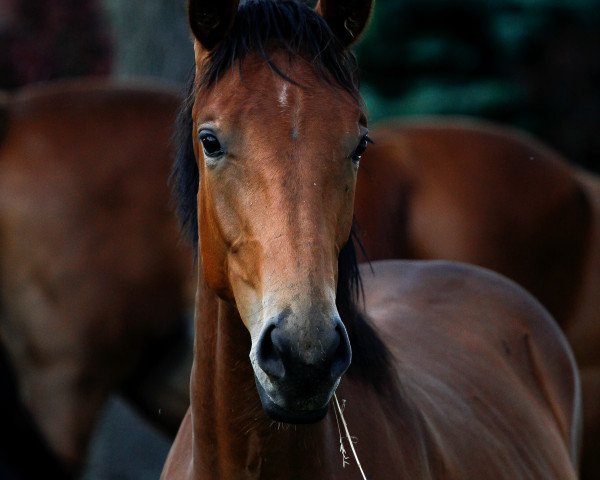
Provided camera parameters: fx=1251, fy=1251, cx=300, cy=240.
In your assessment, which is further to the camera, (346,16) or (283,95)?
(346,16)

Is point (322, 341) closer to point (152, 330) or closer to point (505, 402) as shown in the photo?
point (505, 402)

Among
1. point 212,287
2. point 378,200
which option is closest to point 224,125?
point 212,287

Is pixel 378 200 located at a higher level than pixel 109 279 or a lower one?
higher

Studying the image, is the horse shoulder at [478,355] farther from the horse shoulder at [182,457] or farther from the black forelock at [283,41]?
the black forelock at [283,41]

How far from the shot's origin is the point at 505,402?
3883 millimetres

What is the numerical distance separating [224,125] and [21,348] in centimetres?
352

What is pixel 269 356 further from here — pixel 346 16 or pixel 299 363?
pixel 346 16

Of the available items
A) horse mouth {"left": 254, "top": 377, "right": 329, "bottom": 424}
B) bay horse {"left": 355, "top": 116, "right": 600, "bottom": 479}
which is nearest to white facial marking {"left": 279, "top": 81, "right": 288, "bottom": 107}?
horse mouth {"left": 254, "top": 377, "right": 329, "bottom": 424}

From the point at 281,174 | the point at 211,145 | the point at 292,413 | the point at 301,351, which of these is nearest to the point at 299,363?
the point at 301,351

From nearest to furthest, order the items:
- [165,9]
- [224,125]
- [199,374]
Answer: [224,125]
[199,374]
[165,9]

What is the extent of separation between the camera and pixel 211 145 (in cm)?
277

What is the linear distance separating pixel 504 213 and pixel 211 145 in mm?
3435

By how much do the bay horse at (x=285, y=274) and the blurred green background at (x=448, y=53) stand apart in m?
5.71

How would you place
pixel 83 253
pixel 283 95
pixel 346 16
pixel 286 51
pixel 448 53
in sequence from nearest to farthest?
pixel 283 95 < pixel 286 51 < pixel 346 16 < pixel 83 253 < pixel 448 53
